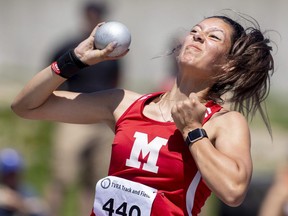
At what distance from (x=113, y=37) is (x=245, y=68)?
2.29ft

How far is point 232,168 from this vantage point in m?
4.99

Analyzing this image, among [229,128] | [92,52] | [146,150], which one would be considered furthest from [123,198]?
[92,52]

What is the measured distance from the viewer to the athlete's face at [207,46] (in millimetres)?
5402

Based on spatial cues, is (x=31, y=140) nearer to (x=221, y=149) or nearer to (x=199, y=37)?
(x=199, y=37)

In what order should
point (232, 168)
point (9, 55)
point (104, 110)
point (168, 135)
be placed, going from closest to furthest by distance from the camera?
1. point (232, 168)
2. point (168, 135)
3. point (104, 110)
4. point (9, 55)

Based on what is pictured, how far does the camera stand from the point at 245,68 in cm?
552

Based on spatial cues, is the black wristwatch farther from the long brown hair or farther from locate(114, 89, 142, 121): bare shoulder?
locate(114, 89, 142, 121): bare shoulder

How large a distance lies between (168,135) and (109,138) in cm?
496

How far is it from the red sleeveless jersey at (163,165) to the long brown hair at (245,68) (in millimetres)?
197

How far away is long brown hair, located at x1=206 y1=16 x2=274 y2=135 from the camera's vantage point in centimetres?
550

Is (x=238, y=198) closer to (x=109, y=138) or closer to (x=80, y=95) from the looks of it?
(x=80, y=95)

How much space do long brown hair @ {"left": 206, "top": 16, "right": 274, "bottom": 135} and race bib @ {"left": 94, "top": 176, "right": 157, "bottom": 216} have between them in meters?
0.64

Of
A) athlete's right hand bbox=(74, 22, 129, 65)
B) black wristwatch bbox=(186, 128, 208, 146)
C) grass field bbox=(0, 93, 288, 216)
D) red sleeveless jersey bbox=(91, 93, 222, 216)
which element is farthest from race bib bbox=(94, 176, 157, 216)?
grass field bbox=(0, 93, 288, 216)

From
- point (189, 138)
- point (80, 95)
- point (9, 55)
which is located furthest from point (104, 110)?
point (9, 55)
